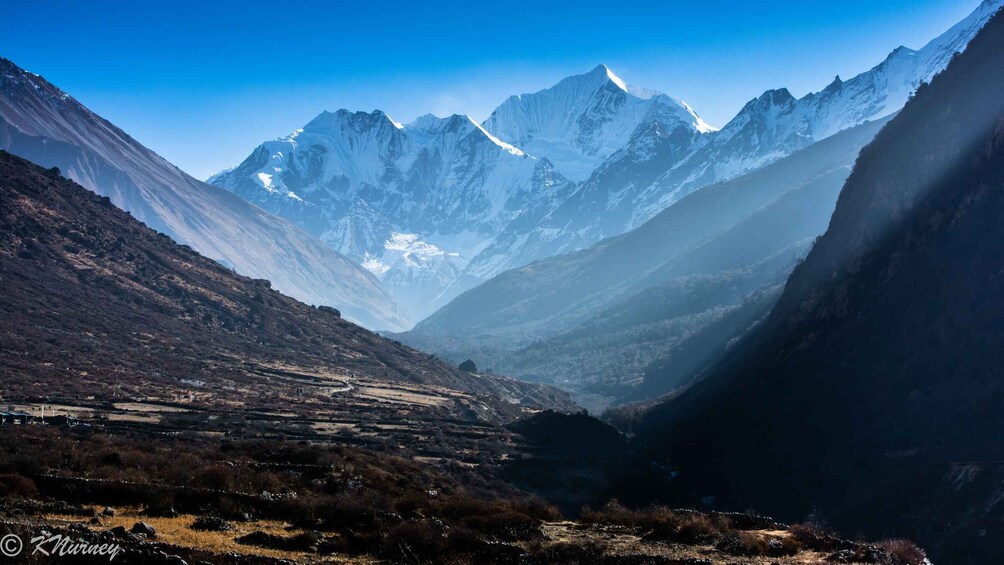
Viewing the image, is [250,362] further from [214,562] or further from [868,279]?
[214,562]

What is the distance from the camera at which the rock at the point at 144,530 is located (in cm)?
2755

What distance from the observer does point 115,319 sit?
502 ft

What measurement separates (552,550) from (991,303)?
82.9 metres

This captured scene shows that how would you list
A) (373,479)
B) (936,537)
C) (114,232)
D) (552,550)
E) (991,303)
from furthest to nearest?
(114,232) < (991,303) < (936,537) < (373,479) < (552,550)

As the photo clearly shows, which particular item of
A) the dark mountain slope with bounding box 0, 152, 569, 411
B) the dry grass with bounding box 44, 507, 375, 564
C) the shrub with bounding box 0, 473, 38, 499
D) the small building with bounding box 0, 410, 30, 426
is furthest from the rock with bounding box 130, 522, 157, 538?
the dark mountain slope with bounding box 0, 152, 569, 411

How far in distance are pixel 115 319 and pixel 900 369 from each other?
Answer: 140m

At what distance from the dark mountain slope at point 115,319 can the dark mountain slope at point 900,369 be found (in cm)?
7251

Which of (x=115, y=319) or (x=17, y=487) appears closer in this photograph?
(x=17, y=487)

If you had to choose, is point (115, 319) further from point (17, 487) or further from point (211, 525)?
point (211, 525)

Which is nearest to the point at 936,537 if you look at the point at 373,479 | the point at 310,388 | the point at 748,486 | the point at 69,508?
the point at 748,486

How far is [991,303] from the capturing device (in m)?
90.7

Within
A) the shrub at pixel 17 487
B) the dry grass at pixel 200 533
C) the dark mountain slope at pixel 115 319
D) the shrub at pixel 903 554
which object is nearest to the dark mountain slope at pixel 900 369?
the shrub at pixel 903 554

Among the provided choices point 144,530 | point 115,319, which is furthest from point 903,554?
point 115,319

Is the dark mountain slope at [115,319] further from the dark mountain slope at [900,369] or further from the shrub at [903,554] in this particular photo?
the shrub at [903,554]
